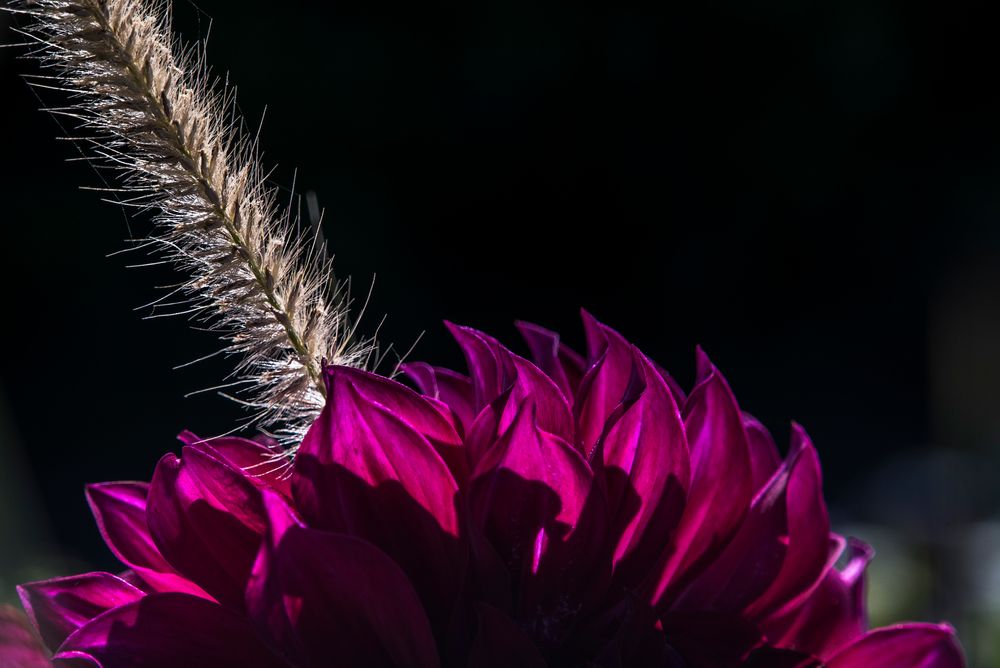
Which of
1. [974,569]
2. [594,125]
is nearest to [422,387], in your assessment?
[974,569]

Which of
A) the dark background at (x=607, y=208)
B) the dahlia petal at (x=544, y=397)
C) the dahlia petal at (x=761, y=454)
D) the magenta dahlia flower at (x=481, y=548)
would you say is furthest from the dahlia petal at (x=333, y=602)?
the dark background at (x=607, y=208)

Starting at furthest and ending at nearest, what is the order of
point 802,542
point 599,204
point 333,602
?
point 599,204 < point 802,542 < point 333,602

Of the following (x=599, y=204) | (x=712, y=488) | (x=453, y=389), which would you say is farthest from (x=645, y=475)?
(x=599, y=204)

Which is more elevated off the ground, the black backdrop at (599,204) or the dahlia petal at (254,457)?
the dahlia petal at (254,457)

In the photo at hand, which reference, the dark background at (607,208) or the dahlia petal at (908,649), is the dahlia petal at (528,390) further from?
the dark background at (607,208)

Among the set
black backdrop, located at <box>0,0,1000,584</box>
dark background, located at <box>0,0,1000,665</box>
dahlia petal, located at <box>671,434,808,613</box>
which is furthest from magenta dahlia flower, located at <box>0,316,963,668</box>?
black backdrop, located at <box>0,0,1000,584</box>

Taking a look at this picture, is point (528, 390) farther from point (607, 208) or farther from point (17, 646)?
point (607, 208)
